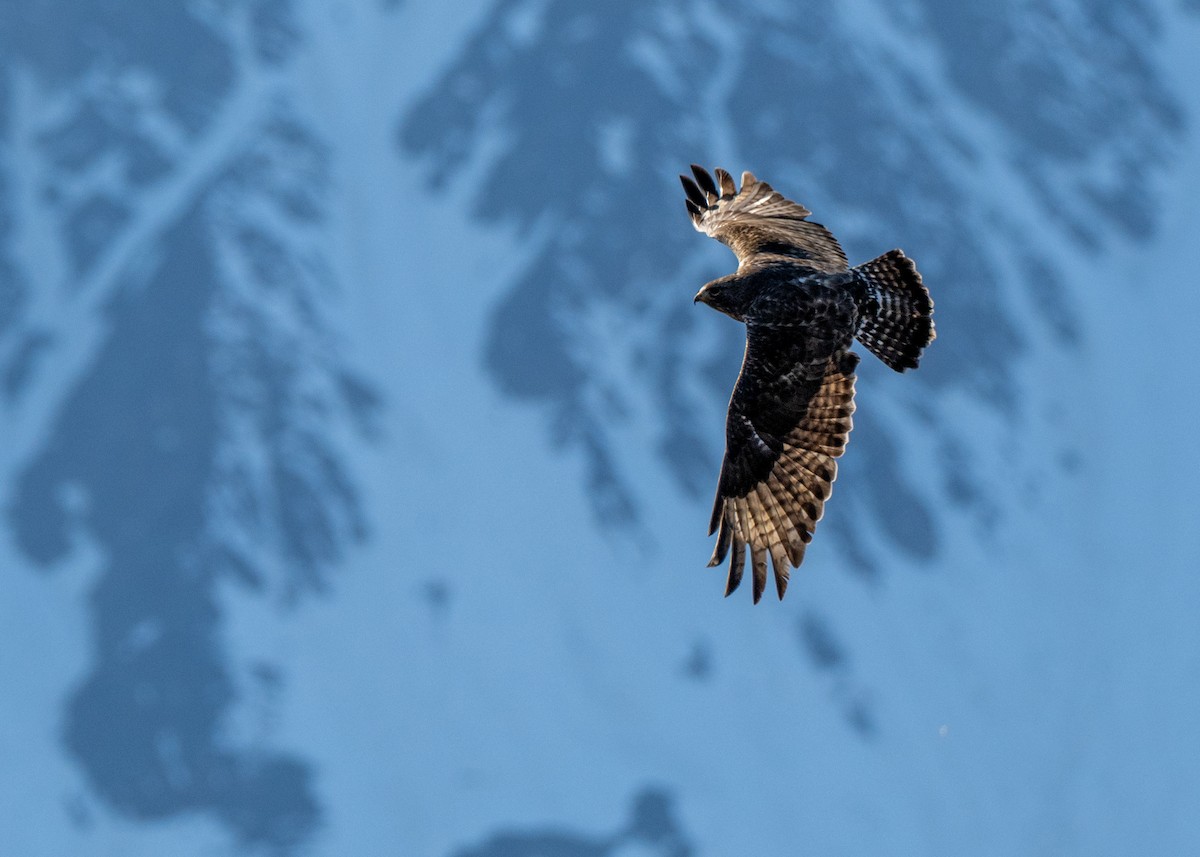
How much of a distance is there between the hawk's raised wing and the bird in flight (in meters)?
0.79

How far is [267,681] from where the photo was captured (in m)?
198

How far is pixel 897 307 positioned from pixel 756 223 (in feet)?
10.2

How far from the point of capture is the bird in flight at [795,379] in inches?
662

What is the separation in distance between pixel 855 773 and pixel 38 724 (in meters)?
91.1

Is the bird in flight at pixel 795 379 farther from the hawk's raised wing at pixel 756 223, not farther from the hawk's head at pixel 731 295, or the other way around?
the hawk's raised wing at pixel 756 223

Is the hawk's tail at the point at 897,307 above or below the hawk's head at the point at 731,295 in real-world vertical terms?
below

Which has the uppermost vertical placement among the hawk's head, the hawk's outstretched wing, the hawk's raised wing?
the hawk's raised wing

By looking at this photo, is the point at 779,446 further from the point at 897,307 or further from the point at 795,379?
the point at 897,307

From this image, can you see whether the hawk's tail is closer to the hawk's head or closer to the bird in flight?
the bird in flight

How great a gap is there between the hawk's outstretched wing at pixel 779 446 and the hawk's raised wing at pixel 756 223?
1205 mm

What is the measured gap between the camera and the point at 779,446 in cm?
1719

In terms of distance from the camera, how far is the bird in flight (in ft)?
55.2

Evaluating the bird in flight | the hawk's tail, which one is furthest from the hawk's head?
the hawk's tail

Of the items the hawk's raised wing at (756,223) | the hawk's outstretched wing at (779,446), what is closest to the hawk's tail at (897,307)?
the hawk's outstretched wing at (779,446)
